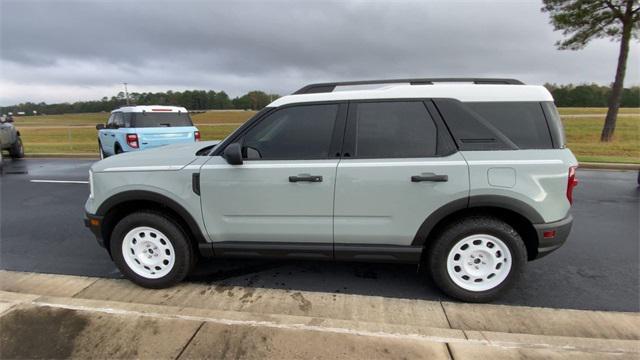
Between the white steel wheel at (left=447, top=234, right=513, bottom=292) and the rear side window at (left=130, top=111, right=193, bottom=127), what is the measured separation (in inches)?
346

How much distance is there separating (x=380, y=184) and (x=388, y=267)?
4.20 ft

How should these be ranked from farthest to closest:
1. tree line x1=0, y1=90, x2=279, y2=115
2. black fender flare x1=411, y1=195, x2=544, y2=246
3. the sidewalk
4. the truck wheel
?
tree line x1=0, y1=90, x2=279, y2=115
the truck wheel
black fender flare x1=411, y1=195, x2=544, y2=246
the sidewalk

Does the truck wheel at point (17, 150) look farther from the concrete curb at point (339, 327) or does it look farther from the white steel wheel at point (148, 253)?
the white steel wheel at point (148, 253)

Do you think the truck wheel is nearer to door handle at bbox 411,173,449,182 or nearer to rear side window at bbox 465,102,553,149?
door handle at bbox 411,173,449,182

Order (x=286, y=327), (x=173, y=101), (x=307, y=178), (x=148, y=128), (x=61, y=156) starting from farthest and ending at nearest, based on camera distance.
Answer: (x=173, y=101) → (x=61, y=156) → (x=148, y=128) → (x=307, y=178) → (x=286, y=327)

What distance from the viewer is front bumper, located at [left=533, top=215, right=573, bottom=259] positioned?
2.91m

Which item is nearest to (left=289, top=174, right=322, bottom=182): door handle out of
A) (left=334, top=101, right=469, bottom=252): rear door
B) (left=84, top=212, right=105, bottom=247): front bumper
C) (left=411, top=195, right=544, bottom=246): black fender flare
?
(left=334, top=101, right=469, bottom=252): rear door

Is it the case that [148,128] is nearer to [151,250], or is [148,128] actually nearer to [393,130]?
[151,250]

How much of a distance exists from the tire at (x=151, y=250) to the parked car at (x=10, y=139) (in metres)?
12.5

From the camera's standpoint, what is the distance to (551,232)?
2.93 m

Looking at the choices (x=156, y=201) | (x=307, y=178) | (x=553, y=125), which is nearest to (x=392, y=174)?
(x=307, y=178)

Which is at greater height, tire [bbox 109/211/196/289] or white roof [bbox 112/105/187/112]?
white roof [bbox 112/105/187/112]

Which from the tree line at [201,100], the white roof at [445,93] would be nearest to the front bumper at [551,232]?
the white roof at [445,93]

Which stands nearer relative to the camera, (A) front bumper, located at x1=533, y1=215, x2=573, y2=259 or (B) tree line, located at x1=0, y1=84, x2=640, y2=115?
(A) front bumper, located at x1=533, y1=215, x2=573, y2=259
